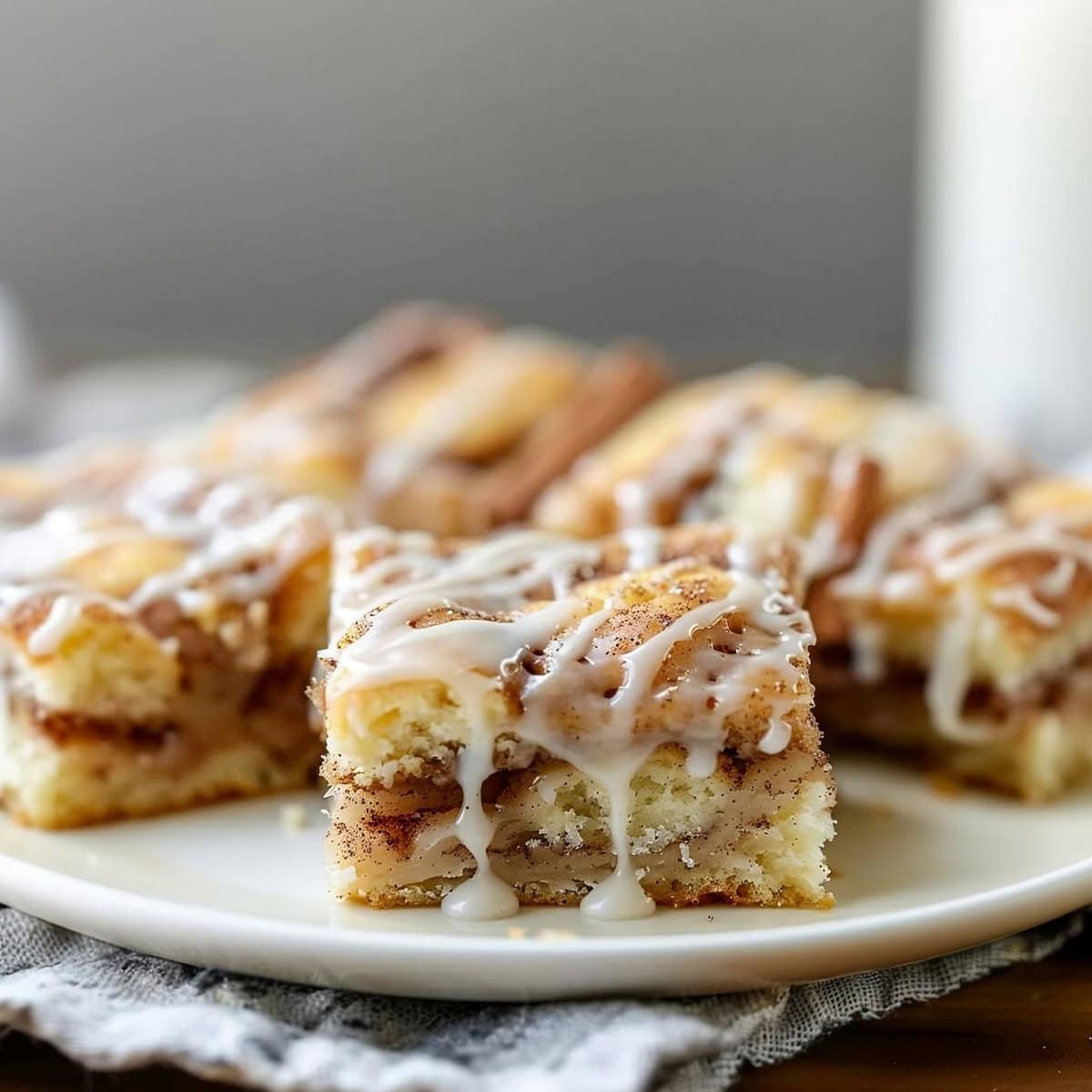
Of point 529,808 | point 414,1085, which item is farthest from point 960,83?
point 414,1085

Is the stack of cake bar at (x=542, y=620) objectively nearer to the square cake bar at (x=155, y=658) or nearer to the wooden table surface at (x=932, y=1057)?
the square cake bar at (x=155, y=658)

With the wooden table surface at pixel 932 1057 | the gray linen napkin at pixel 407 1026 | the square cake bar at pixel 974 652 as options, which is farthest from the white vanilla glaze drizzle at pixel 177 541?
the square cake bar at pixel 974 652

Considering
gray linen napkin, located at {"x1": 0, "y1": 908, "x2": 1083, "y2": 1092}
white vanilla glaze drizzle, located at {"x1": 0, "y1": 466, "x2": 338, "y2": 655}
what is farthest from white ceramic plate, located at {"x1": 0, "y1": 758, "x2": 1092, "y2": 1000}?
white vanilla glaze drizzle, located at {"x1": 0, "y1": 466, "x2": 338, "y2": 655}

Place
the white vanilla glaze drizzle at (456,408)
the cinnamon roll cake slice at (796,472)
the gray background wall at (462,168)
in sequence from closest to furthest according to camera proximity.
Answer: the cinnamon roll cake slice at (796,472)
the white vanilla glaze drizzle at (456,408)
the gray background wall at (462,168)

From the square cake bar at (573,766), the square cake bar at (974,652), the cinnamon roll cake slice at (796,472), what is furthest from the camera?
the cinnamon roll cake slice at (796,472)

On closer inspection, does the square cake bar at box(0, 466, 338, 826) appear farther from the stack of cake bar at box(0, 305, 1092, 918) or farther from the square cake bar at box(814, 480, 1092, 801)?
the square cake bar at box(814, 480, 1092, 801)

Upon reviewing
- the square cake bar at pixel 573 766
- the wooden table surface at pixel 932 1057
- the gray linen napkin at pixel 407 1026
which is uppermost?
the square cake bar at pixel 573 766
